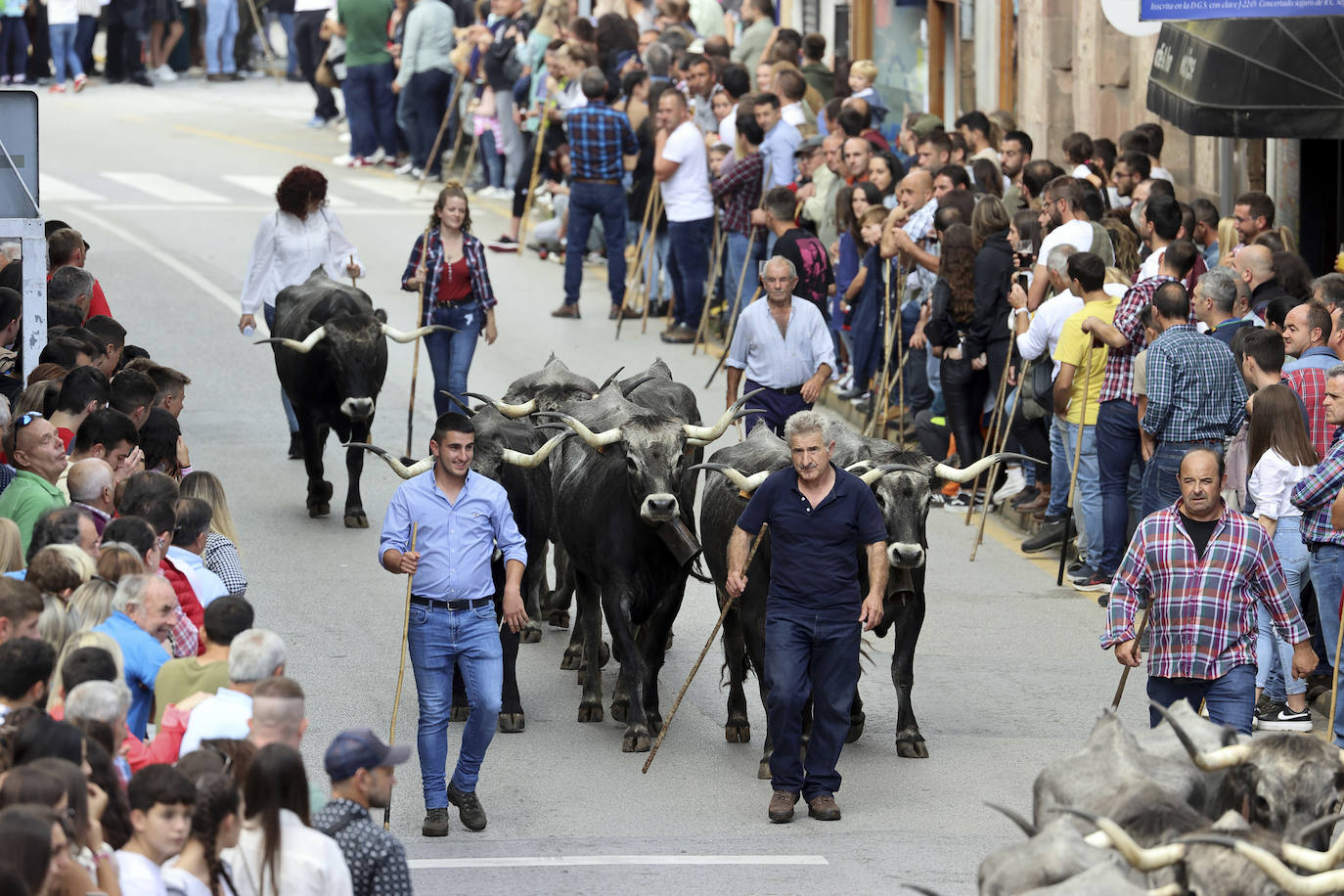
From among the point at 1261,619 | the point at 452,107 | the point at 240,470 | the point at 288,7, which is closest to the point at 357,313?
the point at 240,470

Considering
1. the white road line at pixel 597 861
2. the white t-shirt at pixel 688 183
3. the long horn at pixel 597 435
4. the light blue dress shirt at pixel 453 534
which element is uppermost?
the white t-shirt at pixel 688 183

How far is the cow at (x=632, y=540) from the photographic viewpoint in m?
11.3

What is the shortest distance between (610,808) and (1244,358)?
413cm

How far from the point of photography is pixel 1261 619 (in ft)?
37.1

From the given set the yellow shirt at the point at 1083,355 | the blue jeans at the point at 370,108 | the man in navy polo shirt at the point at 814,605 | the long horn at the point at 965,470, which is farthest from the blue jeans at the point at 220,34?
the man in navy polo shirt at the point at 814,605

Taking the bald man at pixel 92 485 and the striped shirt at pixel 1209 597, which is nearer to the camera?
the striped shirt at pixel 1209 597

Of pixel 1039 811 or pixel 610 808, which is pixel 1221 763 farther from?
pixel 610 808

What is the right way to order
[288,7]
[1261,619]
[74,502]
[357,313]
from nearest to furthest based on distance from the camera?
[74,502] < [1261,619] < [357,313] < [288,7]

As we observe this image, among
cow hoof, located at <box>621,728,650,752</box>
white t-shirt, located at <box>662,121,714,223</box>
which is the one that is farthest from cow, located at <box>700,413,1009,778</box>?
white t-shirt, located at <box>662,121,714,223</box>

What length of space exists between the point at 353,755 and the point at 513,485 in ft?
17.1

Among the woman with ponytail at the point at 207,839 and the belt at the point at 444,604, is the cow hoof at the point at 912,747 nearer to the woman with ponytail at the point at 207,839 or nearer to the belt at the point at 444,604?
the belt at the point at 444,604

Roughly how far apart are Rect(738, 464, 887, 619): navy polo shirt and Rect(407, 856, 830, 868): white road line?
1197mm

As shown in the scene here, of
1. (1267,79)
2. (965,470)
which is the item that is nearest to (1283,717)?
(965,470)

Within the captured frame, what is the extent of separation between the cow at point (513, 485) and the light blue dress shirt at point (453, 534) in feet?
2.31
